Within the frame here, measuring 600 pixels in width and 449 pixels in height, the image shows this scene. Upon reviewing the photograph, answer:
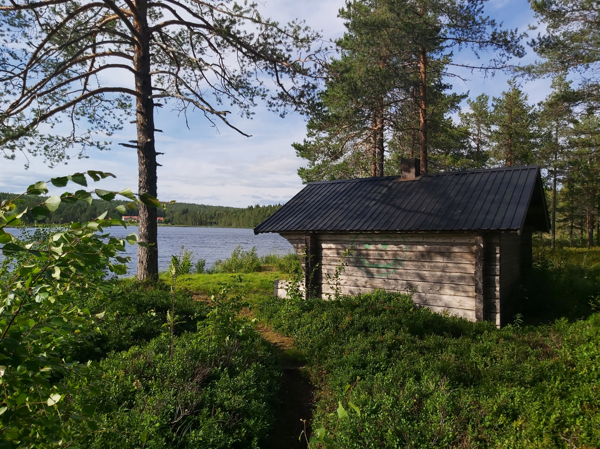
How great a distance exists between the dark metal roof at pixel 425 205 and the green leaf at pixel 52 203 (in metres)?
8.01

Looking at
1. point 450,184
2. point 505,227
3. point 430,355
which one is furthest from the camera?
point 450,184

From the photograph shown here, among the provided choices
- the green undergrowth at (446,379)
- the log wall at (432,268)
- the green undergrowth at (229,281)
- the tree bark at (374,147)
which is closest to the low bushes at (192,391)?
the green undergrowth at (446,379)

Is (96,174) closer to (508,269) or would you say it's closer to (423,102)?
(508,269)

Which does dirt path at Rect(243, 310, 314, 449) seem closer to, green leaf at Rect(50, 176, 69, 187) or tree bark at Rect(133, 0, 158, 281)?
green leaf at Rect(50, 176, 69, 187)

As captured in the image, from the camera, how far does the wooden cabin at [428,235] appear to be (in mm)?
8328

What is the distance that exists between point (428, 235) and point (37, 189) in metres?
8.65

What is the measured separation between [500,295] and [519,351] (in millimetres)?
2409

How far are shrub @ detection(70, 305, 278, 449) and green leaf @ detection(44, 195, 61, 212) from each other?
94.8 inches

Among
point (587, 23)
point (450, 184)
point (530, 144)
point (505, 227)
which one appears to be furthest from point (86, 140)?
point (530, 144)

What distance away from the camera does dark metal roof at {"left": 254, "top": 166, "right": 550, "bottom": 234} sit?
8.43m

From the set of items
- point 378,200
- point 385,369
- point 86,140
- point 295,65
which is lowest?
point 385,369

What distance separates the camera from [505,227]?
7.68 metres

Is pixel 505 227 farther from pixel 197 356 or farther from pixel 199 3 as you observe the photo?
pixel 199 3

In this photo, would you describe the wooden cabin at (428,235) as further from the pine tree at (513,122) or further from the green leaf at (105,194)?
the pine tree at (513,122)
